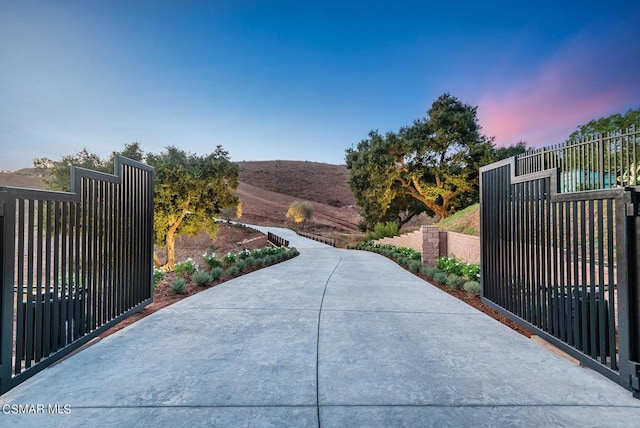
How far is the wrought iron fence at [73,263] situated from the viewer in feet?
8.93

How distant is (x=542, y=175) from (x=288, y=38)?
1248 cm

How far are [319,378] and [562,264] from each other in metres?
3.10

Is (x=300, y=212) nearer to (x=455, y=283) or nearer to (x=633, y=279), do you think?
(x=455, y=283)

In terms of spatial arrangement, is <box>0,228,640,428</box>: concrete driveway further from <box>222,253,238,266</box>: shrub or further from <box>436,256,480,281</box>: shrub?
<box>222,253,238,266</box>: shrub

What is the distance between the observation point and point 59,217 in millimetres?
3336

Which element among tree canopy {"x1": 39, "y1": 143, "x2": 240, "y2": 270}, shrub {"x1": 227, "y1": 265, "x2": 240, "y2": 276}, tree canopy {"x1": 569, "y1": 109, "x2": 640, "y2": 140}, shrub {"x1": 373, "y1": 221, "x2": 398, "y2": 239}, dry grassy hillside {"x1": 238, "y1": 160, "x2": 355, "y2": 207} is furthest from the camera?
dry grassy hillside {"x1": 238, "y1": 160, "x2": 355, "y2": 207}

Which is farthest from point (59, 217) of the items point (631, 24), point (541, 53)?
point (631, 24)

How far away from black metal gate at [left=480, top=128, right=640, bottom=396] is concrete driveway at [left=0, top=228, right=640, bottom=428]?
1.01 ft

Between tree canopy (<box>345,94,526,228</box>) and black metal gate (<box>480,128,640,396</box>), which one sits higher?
tree canopy (<box>345,94,526,228</box>)

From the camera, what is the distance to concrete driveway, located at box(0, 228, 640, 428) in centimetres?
230

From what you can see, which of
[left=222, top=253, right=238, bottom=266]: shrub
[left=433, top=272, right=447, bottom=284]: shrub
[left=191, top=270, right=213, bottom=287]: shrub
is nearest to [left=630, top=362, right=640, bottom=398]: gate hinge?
[left=433, top=272, right=447, bottom=284]: shrub

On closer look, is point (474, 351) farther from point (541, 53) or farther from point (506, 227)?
point (541, 53)

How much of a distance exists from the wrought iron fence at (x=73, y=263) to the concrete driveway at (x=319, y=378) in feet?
1.02

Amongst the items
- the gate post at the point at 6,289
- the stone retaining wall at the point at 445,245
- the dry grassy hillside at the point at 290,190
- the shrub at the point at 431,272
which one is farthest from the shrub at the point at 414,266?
the dry grassy hillside at the point at 290,190
